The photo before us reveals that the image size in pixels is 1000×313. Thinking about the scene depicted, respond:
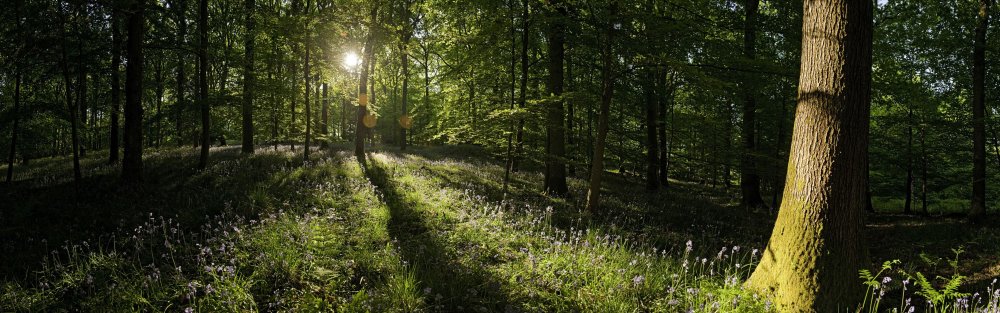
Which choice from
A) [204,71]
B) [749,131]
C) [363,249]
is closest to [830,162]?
[363,249]

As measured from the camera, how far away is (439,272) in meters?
4.93

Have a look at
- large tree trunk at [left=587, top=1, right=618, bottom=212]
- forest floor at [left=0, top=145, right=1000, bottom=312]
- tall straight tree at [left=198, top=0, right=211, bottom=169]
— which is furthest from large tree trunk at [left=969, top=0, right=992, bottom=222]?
tall straight tree at [left=198, top=0, right=211, bottom=169]

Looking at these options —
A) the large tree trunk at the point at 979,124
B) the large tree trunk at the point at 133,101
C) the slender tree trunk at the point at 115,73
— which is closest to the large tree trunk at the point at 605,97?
the large tree trunk at the point at 133,101

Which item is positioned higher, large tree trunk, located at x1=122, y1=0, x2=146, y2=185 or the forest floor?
large tree trunk, located at x1=122, y1=0, x2=146, y2=185

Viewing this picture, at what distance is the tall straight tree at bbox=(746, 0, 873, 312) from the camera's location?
4.02 metres

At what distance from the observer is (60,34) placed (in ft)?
37.5

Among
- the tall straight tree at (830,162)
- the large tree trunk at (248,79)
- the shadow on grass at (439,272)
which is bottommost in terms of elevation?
the shadow on grass at (439,272)

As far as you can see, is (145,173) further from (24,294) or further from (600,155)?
(600,155)

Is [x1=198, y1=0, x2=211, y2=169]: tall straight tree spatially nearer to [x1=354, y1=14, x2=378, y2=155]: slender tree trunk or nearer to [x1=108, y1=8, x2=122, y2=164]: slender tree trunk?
[x1=108, y1=8, x2=122, y2=164]: slender tree trunk

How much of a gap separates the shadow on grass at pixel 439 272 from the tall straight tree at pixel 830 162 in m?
3.09

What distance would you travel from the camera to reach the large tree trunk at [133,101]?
1108cm

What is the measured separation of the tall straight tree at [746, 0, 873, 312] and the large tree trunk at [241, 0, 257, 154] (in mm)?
16371

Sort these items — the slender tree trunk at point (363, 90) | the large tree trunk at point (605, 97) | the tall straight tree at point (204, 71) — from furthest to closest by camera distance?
the slender tree trunk at point (363, 90) → the tall straight tree at point (204, 71) → the large tree trunk at point (605, 97)

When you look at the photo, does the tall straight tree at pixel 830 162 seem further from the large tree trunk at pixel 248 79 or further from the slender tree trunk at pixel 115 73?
the slender tree trunk at pixel 115 73
